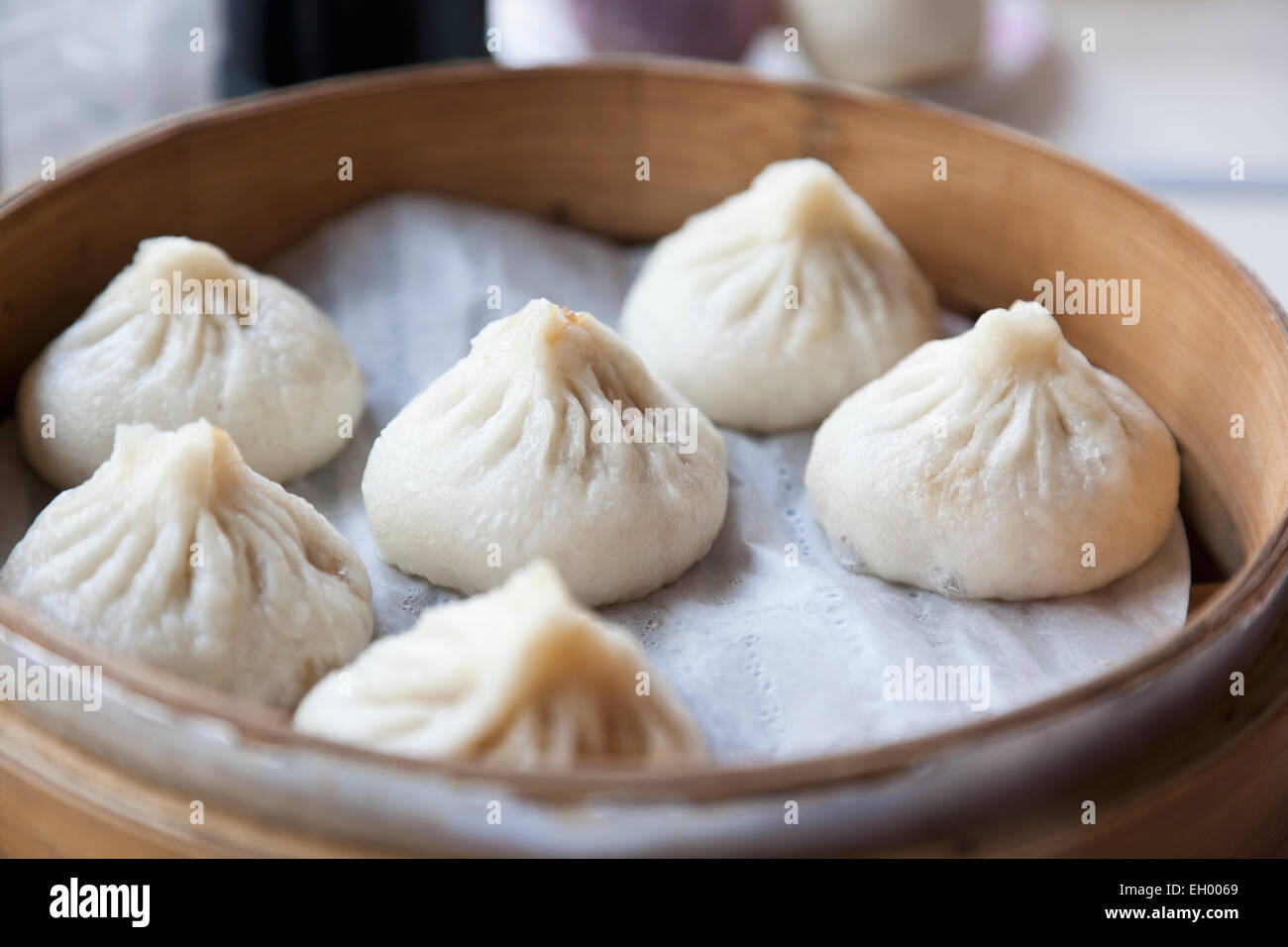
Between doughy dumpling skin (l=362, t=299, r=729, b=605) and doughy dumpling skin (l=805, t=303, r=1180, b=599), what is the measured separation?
20 cm

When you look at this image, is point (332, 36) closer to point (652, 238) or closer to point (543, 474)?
point (652, 238)

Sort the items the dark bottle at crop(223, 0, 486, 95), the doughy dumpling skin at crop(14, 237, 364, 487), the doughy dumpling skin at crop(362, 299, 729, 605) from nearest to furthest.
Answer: the doughy dumpling skin at crop(362, 299, 729, 605)
the doughy dumpling skin at crop(14, 237, 364, 487)
the dark bottle at crop(223, 0, 486, 95)

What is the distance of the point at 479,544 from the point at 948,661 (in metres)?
0.51

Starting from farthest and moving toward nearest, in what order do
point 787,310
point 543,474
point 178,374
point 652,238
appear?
point 652,238, point 787,310, point 178,374, point 543,474

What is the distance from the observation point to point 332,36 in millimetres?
2178

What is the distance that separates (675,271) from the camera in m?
1.87

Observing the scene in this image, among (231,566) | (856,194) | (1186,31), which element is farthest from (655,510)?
(1186,31)

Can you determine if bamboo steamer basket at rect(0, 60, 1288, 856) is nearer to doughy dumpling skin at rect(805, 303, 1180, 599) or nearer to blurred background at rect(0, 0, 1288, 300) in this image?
doughy dumpling skin at rect(805, 303, 1180, 599)

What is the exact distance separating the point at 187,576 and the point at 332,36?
46.6 inches

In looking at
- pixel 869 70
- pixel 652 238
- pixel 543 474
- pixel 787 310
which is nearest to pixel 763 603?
pixel 543 474

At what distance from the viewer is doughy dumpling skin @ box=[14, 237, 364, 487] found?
5.27 ft

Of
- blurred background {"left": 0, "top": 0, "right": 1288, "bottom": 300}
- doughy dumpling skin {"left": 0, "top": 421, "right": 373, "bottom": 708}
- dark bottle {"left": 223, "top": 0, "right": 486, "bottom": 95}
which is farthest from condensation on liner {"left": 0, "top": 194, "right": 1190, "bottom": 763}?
blurred background {"left": 0, "top": 0, "right": 1288, "bottom": 300}

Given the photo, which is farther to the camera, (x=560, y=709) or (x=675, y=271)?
(x=675, y=271)
